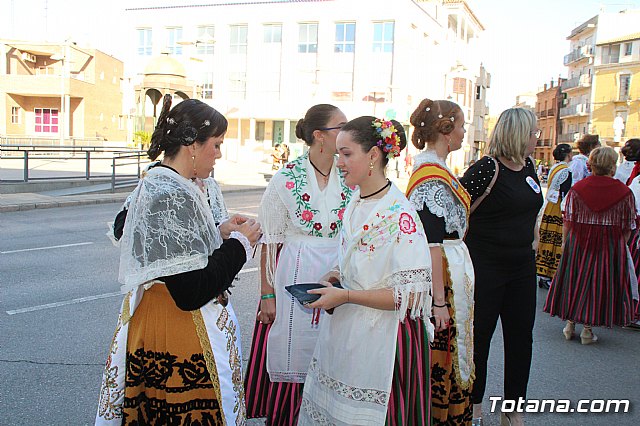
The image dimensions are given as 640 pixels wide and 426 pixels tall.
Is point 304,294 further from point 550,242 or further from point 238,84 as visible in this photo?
point 238,84

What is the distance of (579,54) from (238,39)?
4404 cm

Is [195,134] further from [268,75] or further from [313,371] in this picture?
[268,75]

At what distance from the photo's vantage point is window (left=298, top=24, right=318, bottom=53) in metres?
44.8

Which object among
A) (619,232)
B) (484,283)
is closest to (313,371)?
(484,283)

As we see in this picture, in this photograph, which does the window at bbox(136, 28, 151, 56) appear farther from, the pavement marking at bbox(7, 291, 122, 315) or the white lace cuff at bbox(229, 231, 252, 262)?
the white lace cuff at bbox(229, 231, 252, 262)

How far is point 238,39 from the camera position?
155 feet

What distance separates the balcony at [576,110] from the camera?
66713 mm

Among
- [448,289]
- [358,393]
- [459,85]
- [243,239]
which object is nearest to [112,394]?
[243,239]

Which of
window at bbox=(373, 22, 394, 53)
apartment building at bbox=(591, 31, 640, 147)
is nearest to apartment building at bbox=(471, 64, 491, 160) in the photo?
apartment building at bbox=(591, 31, 640, 147)

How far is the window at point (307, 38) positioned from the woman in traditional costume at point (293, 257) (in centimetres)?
4269

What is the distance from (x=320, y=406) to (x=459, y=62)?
55.1 metres

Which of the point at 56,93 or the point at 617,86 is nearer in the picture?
the point at 56,93

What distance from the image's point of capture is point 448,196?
A: 3402 millimetres

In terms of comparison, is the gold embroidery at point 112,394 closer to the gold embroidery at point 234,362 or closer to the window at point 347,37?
the gold embroidery at point 234,362
